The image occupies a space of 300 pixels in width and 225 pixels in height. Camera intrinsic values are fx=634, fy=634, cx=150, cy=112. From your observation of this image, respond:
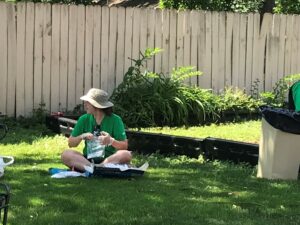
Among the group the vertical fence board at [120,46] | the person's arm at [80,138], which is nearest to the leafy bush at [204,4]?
the vertical fence board at [120,46]

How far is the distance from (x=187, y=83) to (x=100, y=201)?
21.7ft

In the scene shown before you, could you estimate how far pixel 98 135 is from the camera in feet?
21.7

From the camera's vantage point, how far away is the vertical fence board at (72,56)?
10836 millimetres

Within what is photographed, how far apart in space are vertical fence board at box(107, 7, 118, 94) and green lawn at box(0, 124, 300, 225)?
3847mm

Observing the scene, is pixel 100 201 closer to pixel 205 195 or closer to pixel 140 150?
pixel 205 195

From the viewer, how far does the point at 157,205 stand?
209 inches

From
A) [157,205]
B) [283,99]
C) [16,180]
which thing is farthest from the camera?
[283,99]

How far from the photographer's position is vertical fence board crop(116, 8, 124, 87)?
11.2 meters

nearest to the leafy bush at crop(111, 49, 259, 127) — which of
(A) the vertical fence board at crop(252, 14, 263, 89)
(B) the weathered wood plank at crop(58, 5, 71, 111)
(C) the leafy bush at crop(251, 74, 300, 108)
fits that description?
(C) the leafy bush at crop(251, 74, 300, 108)

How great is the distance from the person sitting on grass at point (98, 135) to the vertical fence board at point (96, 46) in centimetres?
431

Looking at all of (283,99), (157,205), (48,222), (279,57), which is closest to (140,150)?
(157,205)

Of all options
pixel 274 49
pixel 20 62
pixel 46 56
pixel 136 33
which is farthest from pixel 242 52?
pixel 20 62

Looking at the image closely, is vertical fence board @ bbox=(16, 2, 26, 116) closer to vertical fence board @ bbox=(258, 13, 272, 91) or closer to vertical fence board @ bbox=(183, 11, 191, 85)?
vertical fence board @ bbox=(183, 11, 191, 85)

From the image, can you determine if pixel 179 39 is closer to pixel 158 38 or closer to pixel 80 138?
pixel 158 38
